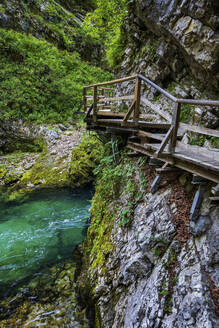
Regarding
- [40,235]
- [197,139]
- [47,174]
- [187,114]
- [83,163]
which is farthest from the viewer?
[47,174]

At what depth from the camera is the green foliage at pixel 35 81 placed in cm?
1577

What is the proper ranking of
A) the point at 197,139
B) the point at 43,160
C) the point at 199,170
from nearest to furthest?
the point at 199,170
the point at 197,139
the point at 43,160

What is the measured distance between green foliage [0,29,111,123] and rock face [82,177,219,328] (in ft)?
44.7

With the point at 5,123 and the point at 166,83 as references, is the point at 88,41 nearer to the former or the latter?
the point at 5,123

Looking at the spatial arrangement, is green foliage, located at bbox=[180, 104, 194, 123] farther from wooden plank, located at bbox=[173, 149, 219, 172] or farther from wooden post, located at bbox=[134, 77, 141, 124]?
wooden plank, located at bbox=[173, 149, 219, 172]

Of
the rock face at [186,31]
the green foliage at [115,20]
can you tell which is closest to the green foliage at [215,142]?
the rock face at [186,31]

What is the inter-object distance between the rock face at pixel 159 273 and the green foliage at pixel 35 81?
13626 millimetres

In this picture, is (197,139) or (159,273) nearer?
(159,273)

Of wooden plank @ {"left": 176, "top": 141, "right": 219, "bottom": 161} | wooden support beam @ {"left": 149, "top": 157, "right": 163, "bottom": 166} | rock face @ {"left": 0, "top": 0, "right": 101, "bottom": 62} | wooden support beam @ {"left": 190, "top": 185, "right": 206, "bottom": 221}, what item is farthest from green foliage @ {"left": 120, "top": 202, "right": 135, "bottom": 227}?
Result: rock face @ {"left": 0, "top": 0, "right": 101, "bottom": 62}

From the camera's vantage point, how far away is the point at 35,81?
57.1 feet

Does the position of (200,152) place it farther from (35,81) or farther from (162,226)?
(35,81)

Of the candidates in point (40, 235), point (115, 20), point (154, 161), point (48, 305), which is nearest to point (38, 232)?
point (40, 235)

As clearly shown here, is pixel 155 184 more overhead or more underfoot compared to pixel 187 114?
more underfoot

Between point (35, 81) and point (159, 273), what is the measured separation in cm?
1805
